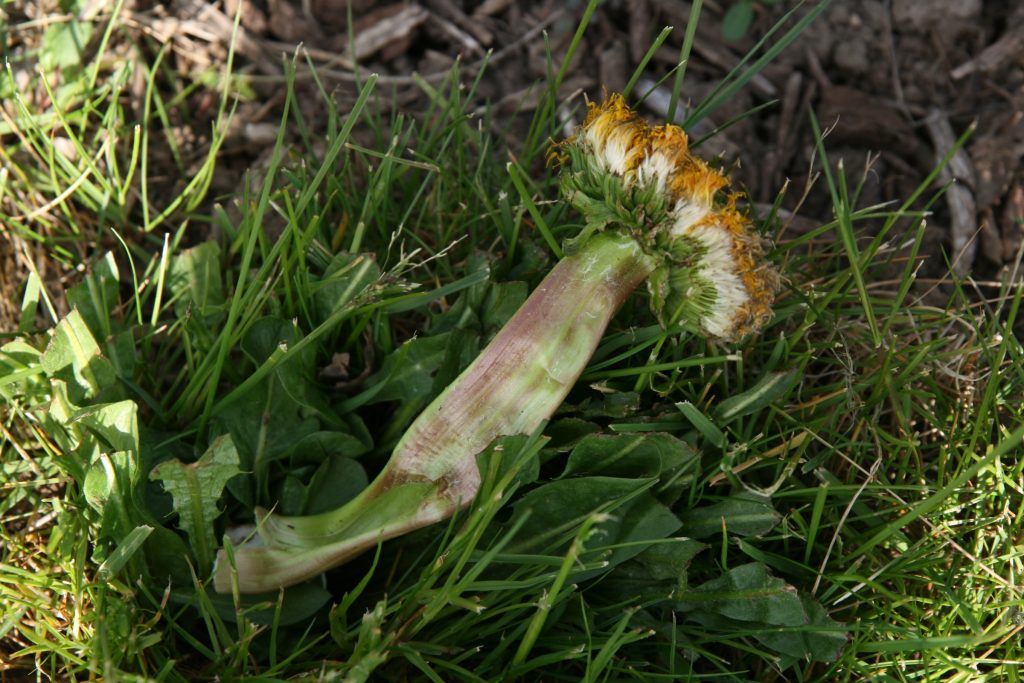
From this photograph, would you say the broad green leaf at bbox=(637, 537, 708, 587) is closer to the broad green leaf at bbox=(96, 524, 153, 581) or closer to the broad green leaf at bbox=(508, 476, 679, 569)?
the broad green leaf at bbox=(508, 476, 679, 569)

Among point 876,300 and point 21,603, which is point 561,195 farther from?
point 21,603

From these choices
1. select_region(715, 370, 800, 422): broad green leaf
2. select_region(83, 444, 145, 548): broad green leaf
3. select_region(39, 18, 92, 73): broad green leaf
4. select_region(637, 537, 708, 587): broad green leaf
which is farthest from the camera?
select_region(39, 18, 92, 73): broad green leaf

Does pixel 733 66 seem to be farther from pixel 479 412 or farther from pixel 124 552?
pixel 124 552

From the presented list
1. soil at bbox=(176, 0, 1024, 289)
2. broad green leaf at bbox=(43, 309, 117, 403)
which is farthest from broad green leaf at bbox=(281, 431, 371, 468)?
soil at bbox=(176, 0, 1024, 289)

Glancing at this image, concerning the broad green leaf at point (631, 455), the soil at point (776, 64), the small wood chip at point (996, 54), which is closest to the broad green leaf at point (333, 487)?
the broad green leaf at point (631, 455)

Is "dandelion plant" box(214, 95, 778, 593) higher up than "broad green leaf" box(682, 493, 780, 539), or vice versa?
"dandelion plant" box(214, 95, 778, 593)

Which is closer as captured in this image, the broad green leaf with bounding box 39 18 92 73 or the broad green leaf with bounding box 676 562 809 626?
the broad green leaf with bounding box 676 562 809 626

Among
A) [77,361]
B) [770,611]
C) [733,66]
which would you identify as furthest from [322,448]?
[733,66]
